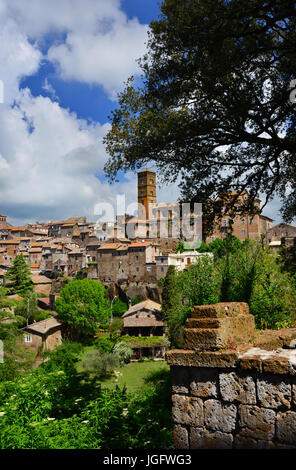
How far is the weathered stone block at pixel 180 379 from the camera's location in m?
5.02

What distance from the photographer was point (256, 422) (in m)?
4.52

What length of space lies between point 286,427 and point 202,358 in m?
1.21

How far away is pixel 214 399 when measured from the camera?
4805 millimetres

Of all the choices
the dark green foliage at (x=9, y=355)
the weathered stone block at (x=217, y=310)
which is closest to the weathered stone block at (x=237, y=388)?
the weathered stone block at (x=217, y=310)

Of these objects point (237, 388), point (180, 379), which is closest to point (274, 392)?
point (237, 388)

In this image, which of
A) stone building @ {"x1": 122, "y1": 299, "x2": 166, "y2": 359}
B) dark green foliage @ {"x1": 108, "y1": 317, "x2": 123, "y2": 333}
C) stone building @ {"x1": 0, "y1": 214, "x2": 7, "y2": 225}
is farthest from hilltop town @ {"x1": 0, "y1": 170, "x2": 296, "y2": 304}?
stone building @ {"x1": 122, "y1": 299, "x2": 166, "y2": 359}

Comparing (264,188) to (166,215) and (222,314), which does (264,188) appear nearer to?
(222,314)

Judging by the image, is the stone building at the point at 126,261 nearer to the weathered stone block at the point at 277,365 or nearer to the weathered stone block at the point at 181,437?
the weathered stone block at the point at 181,437

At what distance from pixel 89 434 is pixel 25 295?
6002 cm

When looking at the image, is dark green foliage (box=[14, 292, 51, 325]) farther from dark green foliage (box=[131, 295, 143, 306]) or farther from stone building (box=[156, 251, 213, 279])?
stone building (box=[156, 251, 213, 279])

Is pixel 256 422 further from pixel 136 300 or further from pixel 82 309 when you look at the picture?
pixel 136 300

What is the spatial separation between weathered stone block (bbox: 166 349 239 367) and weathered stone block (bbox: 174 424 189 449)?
2.82ft
